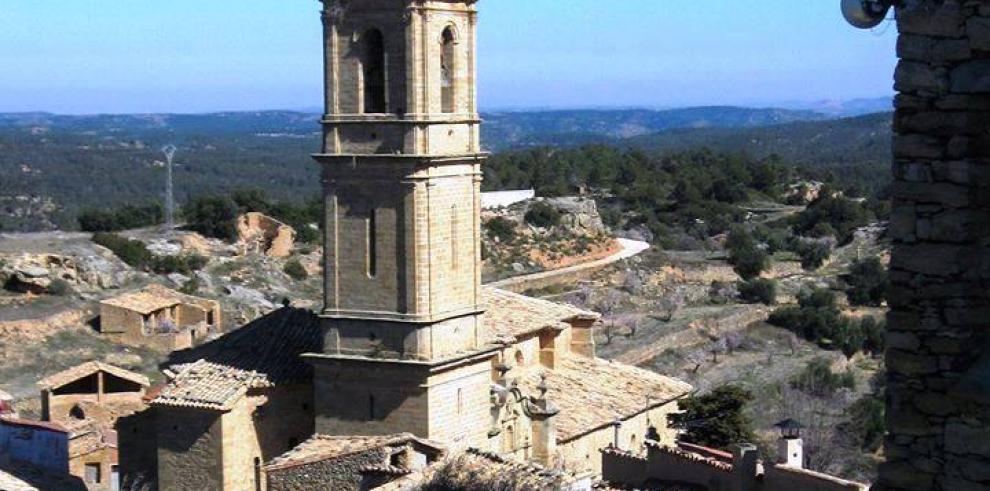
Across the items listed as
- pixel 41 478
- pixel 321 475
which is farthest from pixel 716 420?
pixel 41 478

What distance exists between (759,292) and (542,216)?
996 cm

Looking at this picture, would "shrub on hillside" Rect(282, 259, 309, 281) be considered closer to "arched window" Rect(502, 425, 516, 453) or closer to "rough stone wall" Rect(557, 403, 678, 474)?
"rough stone wall" Rect(557, 403, 678, 474)

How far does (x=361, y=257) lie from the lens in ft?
63.2

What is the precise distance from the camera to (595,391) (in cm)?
2364

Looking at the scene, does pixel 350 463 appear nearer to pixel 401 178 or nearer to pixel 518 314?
pixel 401 178

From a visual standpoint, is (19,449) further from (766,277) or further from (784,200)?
(784,200)

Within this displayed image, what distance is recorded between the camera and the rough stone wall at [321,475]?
18.1 m

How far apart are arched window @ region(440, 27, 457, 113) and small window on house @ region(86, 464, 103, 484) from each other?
796cm

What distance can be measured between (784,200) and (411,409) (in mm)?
56233

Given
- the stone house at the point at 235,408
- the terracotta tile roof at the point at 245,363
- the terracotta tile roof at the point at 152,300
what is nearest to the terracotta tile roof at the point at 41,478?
the stone house at the point at 235,408

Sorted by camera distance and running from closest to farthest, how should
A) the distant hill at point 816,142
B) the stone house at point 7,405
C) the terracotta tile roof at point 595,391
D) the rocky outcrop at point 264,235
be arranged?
the terracotta tile roof at point 595,391, the stone house at point 7,405, the rocky outcrop at point 264,235, the distant hill at point 816,142

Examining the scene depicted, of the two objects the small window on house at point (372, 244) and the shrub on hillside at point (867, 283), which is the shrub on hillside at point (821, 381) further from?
the small window on house at point (372, 244)

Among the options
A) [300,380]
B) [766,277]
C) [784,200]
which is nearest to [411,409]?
[300,380]

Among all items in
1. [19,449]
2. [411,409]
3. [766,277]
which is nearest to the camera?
[411,409]
